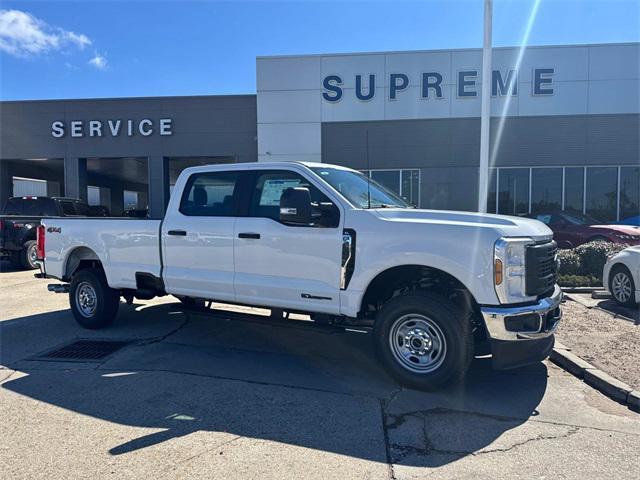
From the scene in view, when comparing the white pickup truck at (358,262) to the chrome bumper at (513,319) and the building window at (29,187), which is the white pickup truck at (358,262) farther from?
the building window at (29,187)

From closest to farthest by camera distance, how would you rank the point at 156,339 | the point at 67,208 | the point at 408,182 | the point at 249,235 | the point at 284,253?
the point at 284,253, the point at 249,235, the point at 156,339, the point at 67,208, the point at 408,182

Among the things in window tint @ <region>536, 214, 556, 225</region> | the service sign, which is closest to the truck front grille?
window tint @ <region>536, 214, 556, 225</region>

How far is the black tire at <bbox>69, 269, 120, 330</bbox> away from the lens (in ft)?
21.7

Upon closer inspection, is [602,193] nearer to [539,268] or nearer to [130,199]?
[539,268]

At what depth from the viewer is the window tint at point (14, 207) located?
46.6 ft

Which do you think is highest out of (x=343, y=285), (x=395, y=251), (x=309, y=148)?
(x=309, y=148)

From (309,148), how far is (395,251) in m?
15.8

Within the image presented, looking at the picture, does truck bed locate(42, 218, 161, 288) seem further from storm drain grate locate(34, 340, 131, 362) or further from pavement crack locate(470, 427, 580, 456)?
pavement crack locate(470, 427, 580, 456)

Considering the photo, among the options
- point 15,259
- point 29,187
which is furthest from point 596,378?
point 29,187

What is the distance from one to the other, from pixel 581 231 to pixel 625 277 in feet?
22.7

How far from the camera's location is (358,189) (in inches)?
214

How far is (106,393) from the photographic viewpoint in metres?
4.48

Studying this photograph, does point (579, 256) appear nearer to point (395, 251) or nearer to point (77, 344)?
point (395, 251)

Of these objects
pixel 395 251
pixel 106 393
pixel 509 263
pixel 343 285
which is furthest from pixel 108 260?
pixel 509 263
